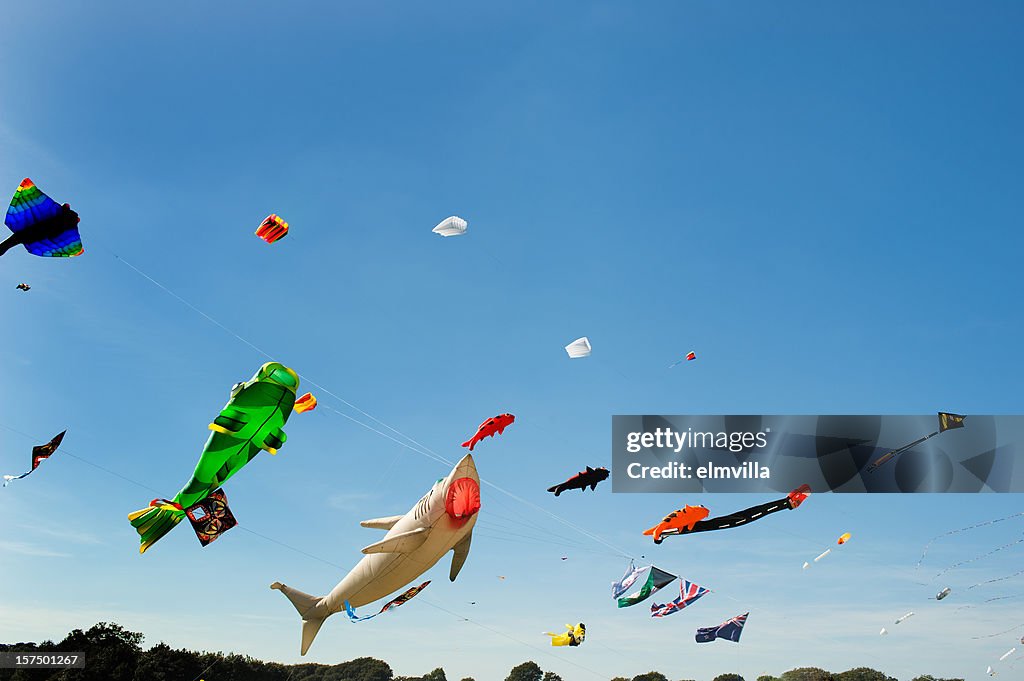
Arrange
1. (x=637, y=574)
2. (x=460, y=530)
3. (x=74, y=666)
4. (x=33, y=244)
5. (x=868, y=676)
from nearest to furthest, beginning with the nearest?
1. (x=33, y=244)
2. (x=460, y=530)
3. (x=637, y=574)
4. (x=74, y=666)
5. (x=868, y=676)

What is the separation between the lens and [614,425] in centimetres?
2742

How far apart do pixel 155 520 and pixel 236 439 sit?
3.80 meters

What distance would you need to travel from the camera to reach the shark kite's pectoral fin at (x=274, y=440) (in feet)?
74.4

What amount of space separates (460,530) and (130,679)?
53931mm

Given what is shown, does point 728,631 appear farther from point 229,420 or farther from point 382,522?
point 229,420

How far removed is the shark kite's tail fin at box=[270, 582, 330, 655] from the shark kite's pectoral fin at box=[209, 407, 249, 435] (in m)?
9.15

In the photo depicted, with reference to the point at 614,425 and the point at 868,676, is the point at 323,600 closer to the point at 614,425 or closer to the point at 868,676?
the point at 614,425

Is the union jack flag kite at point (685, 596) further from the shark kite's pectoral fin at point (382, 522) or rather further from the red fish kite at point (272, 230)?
the red fish kite at point (272, 230)

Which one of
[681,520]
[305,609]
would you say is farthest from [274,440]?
[681,520]

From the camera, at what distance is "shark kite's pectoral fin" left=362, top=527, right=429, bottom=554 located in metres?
24.5

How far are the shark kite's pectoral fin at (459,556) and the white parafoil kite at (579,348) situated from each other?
21.5ft

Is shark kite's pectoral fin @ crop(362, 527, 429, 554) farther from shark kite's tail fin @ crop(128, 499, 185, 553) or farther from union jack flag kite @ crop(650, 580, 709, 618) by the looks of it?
union jack flag kite @ crop(650, 580, 709, 618)

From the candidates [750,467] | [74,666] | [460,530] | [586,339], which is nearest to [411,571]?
[460,530]

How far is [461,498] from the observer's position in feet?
79.5
